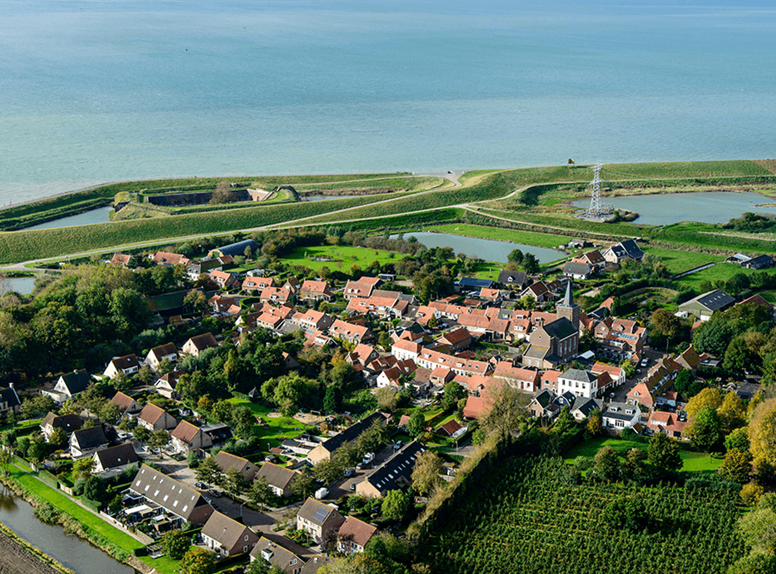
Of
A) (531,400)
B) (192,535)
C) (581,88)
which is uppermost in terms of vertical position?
(581,88)

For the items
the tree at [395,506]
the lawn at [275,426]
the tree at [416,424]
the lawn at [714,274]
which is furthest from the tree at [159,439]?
the lawn at [714,274]

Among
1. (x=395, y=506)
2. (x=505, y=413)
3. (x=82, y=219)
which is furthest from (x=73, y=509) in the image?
(x=82, y=219)

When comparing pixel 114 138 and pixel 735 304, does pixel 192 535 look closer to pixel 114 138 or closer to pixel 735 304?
pixel 735 304

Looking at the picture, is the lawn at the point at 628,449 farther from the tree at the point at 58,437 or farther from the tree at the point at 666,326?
the tree at the point at 58,437

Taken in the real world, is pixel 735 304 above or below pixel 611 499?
above

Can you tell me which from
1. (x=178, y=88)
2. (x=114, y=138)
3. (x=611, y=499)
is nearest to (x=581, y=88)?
(x=178, y=88)

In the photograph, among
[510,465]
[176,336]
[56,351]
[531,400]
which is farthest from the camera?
[176,336]

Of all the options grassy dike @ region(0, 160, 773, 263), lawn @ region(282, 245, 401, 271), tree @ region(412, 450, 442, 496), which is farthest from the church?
grassy dike @ region(0, 160, 773, 263)
